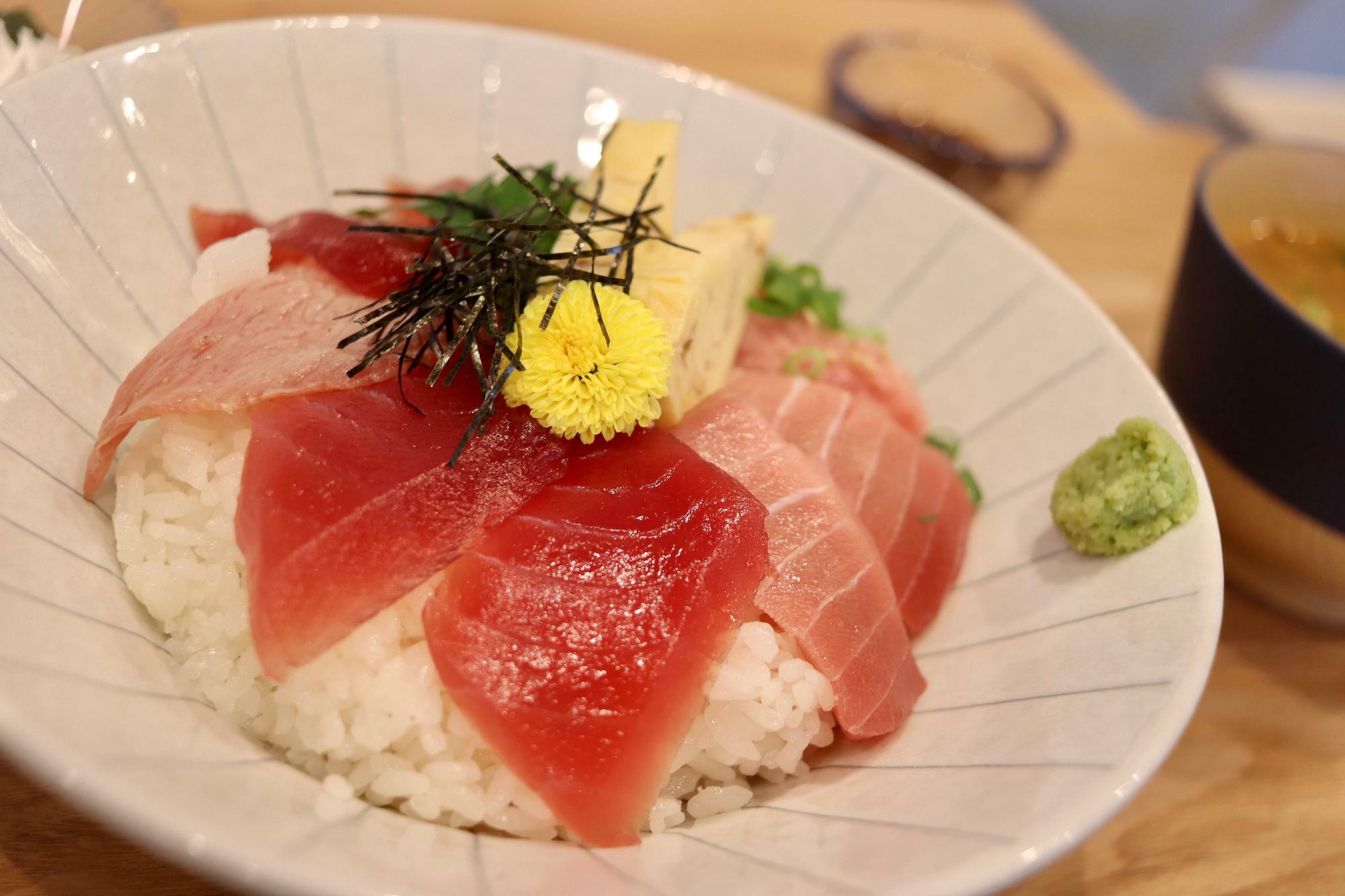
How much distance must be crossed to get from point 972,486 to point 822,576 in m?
0.68

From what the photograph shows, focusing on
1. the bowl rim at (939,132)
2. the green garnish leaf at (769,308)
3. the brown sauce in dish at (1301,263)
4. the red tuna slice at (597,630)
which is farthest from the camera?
the bowl rim at (939,132)

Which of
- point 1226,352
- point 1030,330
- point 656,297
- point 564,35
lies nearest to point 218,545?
point 656,297

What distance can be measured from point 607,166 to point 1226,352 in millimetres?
1622

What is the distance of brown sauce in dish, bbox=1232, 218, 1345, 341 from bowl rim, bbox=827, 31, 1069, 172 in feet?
3.12

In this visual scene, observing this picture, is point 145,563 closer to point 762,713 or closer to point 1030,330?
point 762,713

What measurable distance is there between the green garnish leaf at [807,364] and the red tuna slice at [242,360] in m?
1.09

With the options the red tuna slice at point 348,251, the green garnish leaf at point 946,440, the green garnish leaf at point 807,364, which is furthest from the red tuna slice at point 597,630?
the green garnish leaf at point 946,440

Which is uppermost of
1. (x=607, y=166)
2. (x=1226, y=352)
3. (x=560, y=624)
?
(x=607, y=166)

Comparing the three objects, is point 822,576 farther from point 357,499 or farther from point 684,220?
point 684,220

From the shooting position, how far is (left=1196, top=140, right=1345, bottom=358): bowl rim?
213 cm

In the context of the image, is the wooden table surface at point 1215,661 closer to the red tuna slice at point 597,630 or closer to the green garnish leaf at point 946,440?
the red tuna slice at point 597,630

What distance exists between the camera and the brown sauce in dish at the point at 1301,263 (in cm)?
268

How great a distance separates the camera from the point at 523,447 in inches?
69.1

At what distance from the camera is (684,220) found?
2.89 meters
